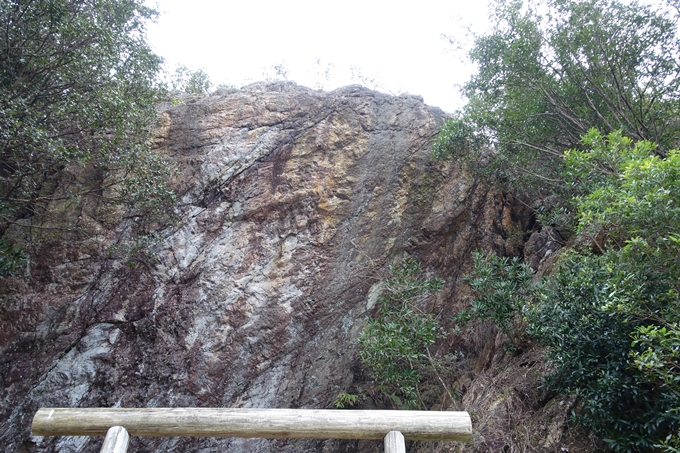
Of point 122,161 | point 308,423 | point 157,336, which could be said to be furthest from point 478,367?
point 122,161

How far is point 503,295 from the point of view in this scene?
5.97 meters

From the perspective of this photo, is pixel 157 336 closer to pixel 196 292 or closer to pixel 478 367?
pixel 196 292

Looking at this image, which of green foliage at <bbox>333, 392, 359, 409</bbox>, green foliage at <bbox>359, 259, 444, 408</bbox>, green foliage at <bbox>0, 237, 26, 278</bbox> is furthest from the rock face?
green foliage at <bbox>359, 259, 444, 408</bbox>

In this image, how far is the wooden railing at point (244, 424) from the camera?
160 inches

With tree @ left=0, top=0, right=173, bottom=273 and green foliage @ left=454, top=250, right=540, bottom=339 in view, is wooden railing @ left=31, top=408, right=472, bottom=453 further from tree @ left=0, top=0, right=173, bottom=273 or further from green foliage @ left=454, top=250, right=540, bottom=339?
tree @ left=0, top=0, right=173, bottom=273

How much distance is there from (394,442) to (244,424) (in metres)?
1.38

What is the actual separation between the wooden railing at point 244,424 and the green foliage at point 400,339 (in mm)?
2018

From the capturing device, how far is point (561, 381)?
4.48 m

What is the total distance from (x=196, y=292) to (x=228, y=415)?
13.4 ft

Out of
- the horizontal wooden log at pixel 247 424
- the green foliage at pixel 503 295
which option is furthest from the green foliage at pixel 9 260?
the green foliage at pixel 503 295

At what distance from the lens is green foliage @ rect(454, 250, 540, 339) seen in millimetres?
5938

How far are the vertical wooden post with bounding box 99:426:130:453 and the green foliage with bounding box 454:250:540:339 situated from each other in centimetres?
440

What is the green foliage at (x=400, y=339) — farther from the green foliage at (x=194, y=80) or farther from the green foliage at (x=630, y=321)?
the green foliage at (x=194, y=80)

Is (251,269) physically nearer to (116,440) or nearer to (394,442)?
(116,440)
